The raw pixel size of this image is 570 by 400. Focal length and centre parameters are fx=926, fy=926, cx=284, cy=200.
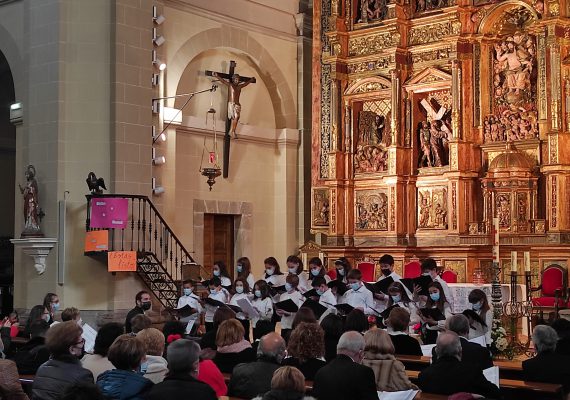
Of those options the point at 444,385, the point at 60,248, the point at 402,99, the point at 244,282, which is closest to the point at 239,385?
the point at 444,385

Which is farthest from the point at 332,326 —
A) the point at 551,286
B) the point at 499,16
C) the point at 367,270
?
the point at 499,16

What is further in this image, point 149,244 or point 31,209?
point 149,244

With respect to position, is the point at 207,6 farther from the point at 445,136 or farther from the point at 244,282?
the point at 244,282

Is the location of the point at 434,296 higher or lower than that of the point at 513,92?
lower

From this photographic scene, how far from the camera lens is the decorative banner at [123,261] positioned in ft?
52.1

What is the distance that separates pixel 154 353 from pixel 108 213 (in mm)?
9355

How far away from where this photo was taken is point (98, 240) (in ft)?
52.5

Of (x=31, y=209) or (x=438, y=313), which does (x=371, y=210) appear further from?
(x=438, y=313)

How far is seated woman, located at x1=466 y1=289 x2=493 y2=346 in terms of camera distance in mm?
9305

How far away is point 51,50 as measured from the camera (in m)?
16.8

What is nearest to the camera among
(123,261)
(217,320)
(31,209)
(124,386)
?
(124,386)

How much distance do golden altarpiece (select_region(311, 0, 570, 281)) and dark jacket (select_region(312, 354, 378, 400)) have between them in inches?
436

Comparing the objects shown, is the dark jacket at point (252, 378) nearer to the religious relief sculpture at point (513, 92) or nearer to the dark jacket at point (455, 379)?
the dark jacket at point (455, 379)

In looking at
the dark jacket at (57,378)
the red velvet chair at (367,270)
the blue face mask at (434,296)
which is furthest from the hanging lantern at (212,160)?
the dark jacket at (57,378)
